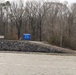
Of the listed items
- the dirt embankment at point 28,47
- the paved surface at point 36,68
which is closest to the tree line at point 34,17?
the dirt embankment at point 28,47

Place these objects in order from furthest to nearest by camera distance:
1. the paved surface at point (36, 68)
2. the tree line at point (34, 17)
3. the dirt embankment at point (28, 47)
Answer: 1. the tree line at point (34, 17)
2. the dirt embankment at point (28, 47)
3. the paved surface at point (36, 68)

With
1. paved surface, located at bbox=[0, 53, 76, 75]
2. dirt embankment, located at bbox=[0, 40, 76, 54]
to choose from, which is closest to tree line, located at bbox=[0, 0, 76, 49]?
dirt embankment, located at bbox=[0, 40, 76, 54]

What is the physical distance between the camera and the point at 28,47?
44.7 m

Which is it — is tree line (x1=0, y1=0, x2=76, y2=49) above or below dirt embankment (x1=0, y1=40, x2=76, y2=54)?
above

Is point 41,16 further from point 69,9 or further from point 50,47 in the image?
point 50,47

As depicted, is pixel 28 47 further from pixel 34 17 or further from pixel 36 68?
pixel 34 17

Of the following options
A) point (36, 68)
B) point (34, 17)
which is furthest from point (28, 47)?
point (34, 17)

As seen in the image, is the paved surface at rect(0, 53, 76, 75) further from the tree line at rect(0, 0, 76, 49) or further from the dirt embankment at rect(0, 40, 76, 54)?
the tree line at rect(0, 0, 76, 49)

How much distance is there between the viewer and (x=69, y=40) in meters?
47.8

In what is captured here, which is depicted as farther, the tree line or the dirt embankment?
the tree line

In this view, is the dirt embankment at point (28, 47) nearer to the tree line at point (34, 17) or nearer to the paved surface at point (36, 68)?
the paved surface at point (36, 68)

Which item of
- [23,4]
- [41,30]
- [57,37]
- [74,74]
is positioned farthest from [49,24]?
[74,74]

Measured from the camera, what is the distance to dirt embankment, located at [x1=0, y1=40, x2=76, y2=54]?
141ft

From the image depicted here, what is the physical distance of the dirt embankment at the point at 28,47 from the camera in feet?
141
